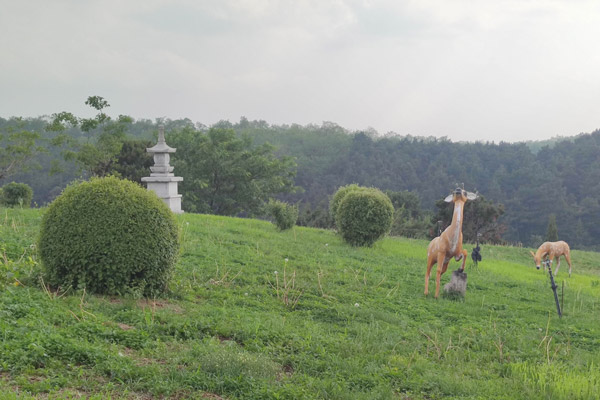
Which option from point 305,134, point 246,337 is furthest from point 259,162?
point 305,134

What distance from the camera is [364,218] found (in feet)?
54.4

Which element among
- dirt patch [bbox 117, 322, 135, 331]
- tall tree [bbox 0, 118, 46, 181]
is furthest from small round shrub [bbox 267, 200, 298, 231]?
tall tree [bbox 0, 118, 46, 181]

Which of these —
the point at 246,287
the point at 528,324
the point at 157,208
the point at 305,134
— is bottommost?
the point at 528,324

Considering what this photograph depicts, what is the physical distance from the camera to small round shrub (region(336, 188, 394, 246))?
16.7 metres

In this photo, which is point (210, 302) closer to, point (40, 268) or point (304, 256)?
point (40, 268)

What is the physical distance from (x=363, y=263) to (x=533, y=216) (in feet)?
135

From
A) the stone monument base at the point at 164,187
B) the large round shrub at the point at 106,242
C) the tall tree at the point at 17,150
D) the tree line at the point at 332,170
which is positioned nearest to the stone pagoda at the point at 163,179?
the stone monument base at the point at 164,187

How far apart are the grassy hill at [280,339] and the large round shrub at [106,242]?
26 cm

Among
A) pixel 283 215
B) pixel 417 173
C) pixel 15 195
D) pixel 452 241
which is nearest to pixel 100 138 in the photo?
pixel 15 195

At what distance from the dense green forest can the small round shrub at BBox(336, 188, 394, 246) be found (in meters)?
17.4

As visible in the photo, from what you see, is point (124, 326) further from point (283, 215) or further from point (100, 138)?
point (100, 138)

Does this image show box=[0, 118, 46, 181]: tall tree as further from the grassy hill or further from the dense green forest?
the grassy hill

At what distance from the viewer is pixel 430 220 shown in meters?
39.8

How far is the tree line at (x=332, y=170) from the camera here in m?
33.4
